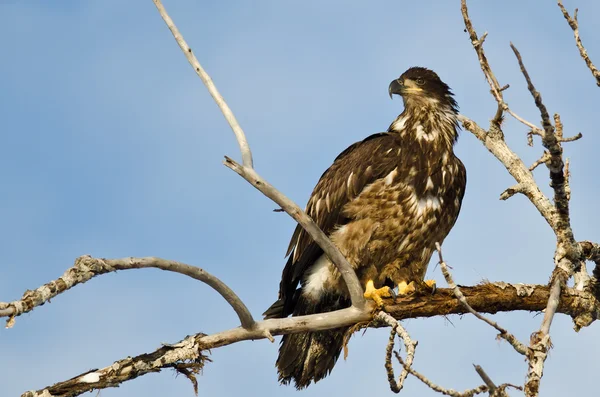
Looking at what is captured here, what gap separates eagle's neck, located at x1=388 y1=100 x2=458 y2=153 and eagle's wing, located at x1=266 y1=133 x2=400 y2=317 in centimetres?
24

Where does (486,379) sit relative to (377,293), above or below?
below

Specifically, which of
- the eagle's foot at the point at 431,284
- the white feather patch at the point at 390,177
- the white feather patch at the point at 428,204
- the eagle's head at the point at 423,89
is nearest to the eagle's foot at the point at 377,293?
the eagle's foot at the point at 431,284

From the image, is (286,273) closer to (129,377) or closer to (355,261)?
(355,261)

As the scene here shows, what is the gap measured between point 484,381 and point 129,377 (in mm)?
2996

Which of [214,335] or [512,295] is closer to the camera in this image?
[214,335]

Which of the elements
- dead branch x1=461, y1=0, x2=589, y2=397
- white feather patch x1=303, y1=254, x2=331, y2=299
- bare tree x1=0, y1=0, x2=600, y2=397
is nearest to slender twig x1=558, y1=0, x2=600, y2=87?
bare tree x1=0, y1=0, x2=600, y2=397

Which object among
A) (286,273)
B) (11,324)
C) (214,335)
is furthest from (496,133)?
(11,324)

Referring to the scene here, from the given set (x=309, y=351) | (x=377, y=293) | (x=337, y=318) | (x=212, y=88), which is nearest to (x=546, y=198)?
(x=377, y=293)

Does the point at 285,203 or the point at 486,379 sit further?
the point at 285,203

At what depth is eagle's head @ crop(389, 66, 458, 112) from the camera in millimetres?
8750

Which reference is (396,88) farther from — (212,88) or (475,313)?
(475,313)

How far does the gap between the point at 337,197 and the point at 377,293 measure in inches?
Answer: 43.5

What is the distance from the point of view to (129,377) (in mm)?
6582

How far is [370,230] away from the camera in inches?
309
